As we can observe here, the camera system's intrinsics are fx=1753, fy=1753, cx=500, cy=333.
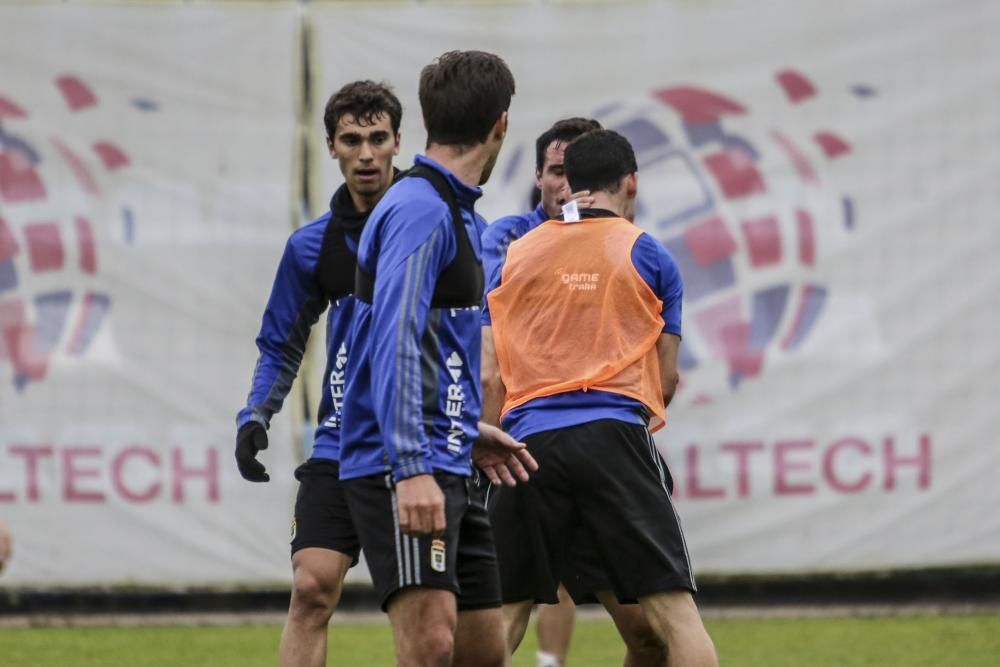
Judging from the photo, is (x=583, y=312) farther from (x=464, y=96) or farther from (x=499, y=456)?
(x=464, y=96)

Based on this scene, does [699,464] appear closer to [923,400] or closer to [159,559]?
[923,400]

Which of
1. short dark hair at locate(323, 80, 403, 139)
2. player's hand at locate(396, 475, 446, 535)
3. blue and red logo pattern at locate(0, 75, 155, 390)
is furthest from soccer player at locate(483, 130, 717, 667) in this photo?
blue and red logo pattern at locate(0, 75, 155, 390)

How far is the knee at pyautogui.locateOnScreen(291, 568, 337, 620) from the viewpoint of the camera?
5840mm

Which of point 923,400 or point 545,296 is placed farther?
point 923,400

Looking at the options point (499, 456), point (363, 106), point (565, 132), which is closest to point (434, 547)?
point (499, 456)

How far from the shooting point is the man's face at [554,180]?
6719mm

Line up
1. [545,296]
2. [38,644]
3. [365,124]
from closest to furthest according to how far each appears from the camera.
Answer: [545,296] < [365,124] < [38,644]

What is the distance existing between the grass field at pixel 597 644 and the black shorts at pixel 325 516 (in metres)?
3.14

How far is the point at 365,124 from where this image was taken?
6320mm

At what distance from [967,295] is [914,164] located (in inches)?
32.4

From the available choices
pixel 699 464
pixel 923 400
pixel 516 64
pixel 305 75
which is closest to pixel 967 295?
pixel 923 400

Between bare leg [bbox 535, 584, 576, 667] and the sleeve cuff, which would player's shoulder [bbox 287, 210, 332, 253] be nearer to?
the sleeve cuff

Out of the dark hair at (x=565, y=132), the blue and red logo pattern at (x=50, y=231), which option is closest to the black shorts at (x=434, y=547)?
the dark hair at (x=565, y=132)

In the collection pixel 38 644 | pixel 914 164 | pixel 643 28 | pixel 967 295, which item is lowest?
pixel 38 644
